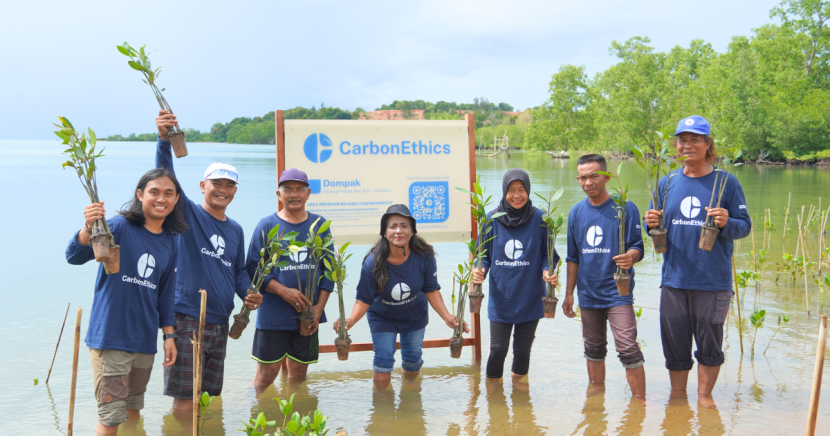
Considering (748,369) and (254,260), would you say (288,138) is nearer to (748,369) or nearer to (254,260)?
(254,260)

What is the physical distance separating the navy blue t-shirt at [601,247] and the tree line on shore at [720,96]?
22612 millimetres

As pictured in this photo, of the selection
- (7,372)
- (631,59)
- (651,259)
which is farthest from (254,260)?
(631,59)

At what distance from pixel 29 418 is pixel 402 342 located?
10.2 ft

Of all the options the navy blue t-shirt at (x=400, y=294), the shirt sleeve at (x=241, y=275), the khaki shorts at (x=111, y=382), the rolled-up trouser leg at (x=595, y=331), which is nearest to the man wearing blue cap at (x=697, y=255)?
the rolled-up trouser leg at (x=595, y=331)

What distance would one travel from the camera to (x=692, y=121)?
14.5 ft

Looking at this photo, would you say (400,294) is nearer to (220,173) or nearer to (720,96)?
(220,173)

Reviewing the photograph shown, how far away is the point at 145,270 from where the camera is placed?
3484mm

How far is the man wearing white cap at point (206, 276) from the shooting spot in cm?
398

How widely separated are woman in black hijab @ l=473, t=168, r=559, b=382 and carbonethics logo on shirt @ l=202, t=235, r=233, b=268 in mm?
1943

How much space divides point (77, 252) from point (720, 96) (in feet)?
197

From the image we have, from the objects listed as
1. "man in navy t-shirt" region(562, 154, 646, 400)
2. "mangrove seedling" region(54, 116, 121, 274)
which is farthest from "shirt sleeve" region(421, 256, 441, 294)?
"mangrove seedling" region(54, 116, 121, 274)

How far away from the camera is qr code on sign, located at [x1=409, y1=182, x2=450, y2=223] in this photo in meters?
5.74

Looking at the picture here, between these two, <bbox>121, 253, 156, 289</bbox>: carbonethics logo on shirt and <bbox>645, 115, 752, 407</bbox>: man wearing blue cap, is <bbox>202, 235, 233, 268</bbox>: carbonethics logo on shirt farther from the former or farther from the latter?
<bbox>645, 115, 752, 407</bbox>: man wearing blue cap

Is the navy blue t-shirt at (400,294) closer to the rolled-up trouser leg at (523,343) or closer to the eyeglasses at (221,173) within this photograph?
the rolled-up trouser leg at (523,343)
